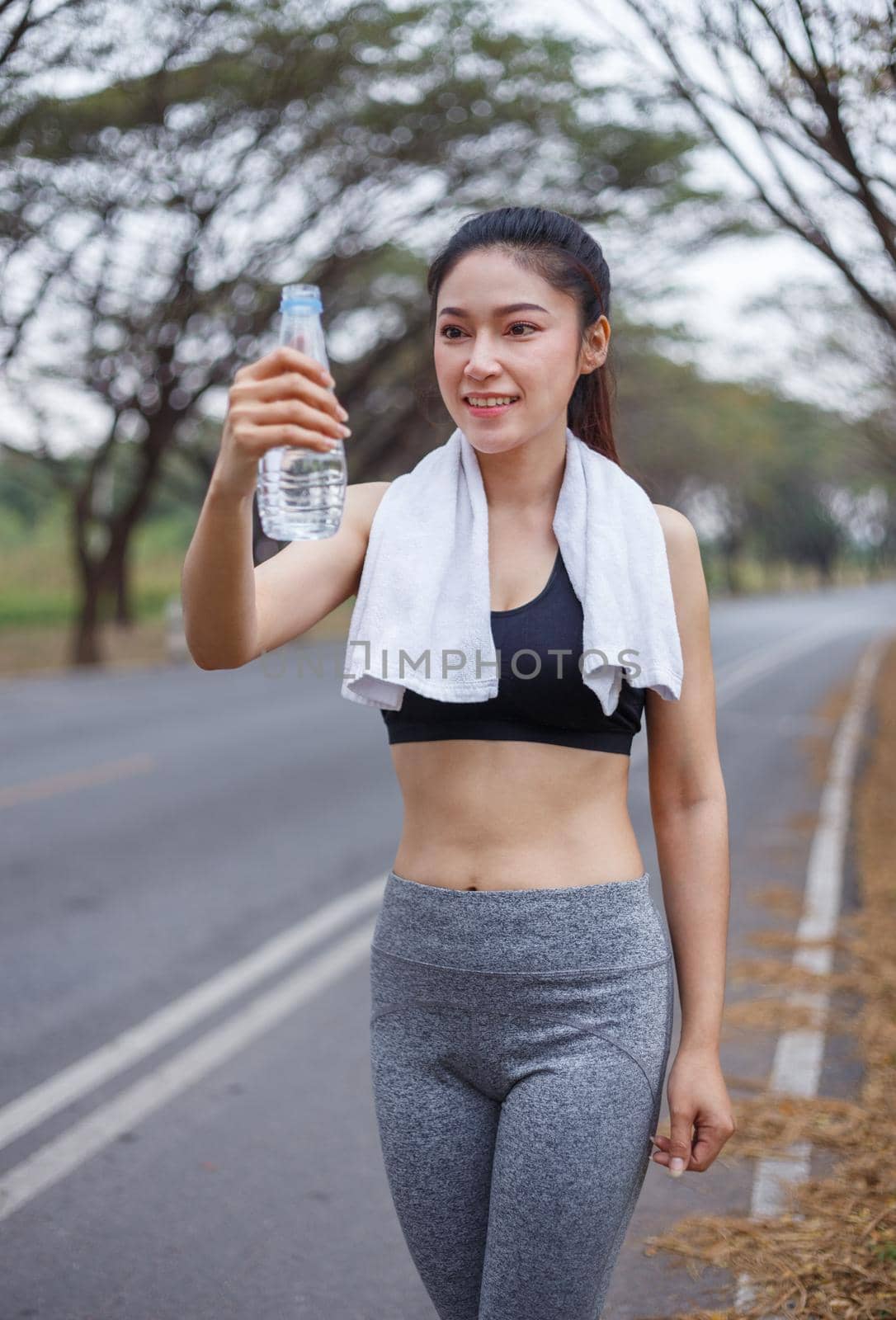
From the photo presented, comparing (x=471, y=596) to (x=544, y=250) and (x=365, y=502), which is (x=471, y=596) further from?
(x=544, y=250)

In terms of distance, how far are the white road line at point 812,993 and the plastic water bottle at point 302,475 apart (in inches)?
92.0

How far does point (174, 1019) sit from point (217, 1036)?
0.25m

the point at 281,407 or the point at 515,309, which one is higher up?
the point at 515,309

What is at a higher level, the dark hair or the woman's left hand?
the dark hair

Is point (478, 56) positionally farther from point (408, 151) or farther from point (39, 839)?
point (39, 839)

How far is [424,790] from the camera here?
2162mm

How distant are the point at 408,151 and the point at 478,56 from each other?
1587mm

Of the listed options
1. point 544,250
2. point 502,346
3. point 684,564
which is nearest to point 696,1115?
point 684,564

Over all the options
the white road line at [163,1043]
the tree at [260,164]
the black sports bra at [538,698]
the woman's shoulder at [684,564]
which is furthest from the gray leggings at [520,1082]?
the tree at [260,164]

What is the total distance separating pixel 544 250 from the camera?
2.11 meters

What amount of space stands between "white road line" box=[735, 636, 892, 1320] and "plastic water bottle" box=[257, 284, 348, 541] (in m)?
2.34

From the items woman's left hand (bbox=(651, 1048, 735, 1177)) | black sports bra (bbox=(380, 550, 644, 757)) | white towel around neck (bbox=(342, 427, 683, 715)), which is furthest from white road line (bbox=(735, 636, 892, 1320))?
white towel around neck (bbox=(342, 427, 683, 715))

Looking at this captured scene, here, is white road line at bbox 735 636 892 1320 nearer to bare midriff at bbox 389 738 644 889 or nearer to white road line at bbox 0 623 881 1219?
bare midriff at bbox 389 738 644 889

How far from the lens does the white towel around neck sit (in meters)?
2.06
